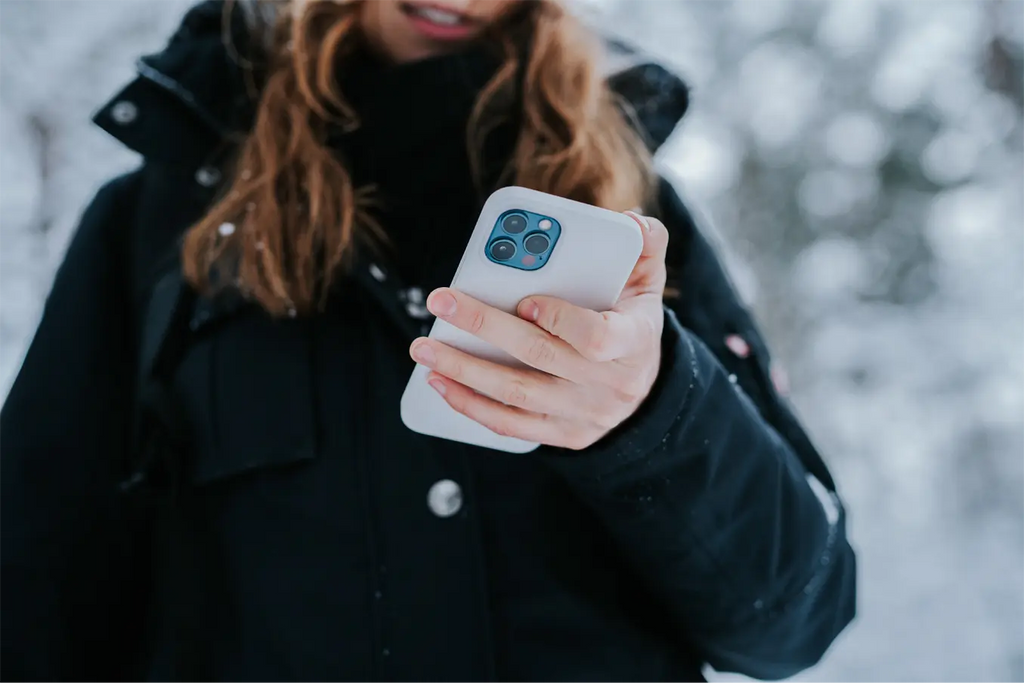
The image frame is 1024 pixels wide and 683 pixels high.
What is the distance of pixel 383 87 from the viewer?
36.5 inches

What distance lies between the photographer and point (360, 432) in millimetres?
800

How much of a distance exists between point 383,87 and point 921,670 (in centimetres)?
243

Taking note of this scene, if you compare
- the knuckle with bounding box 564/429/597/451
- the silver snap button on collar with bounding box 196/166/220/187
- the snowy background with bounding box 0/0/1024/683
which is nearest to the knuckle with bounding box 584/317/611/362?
the knuckle with bounding box 564/429/597/451

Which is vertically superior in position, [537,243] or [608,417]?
[537,243]

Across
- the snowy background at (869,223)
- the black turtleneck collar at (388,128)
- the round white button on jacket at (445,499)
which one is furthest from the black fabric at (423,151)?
the snowy background at (869,223)

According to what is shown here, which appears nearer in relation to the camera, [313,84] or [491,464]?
[491,464]

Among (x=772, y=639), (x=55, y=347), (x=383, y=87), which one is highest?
(x=383, y=87)

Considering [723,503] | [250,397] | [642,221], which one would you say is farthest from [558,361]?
[250,397]

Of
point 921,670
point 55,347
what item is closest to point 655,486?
point 55,347

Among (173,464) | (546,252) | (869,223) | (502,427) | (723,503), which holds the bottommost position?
(869,223)

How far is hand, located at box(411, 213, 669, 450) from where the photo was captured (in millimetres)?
497

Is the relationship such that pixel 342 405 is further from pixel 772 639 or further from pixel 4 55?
pixel 4 55

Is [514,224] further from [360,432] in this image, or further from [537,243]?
[360,432]

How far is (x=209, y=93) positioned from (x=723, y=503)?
2.57ft
